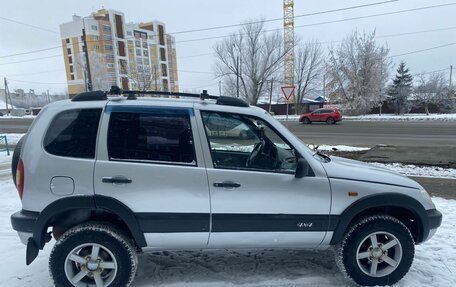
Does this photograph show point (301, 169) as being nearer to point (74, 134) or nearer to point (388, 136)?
point (74, 134)

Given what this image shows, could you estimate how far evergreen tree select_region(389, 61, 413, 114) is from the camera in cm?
3961

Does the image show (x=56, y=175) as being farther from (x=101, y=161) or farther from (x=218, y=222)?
(x=218, y=222)

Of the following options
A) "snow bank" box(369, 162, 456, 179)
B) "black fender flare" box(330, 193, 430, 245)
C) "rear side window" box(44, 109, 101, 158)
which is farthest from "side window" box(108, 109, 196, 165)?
"snow bank" box(369, 162, 456, 179)

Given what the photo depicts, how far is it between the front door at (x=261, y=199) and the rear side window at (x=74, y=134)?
1.03m

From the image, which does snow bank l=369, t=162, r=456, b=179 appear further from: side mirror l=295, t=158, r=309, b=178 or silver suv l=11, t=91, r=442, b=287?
side mirror l=295, t=158, r=309, b=178

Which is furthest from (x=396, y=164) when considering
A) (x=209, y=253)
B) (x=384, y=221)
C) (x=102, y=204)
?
(x=102, y=204)

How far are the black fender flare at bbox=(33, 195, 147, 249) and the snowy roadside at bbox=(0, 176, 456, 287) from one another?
2.56 feet

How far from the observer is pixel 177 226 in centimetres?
279

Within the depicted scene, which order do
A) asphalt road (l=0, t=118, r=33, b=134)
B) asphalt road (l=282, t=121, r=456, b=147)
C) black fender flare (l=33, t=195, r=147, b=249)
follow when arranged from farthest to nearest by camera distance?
asphalt road (l=0, t=118, r=33, b=134), asphalt road (l=282, t=121, r=456, b=147), black fender flare (l=33, t=195, r=147, b=249)

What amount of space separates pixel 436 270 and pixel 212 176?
2687mm

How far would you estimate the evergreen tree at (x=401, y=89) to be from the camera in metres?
39.6

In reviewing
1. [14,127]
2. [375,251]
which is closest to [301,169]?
[375,251]

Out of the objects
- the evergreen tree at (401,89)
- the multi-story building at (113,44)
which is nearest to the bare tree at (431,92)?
the evergreen tree at (401,89)

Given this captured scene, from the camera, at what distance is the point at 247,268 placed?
10.9 feet
